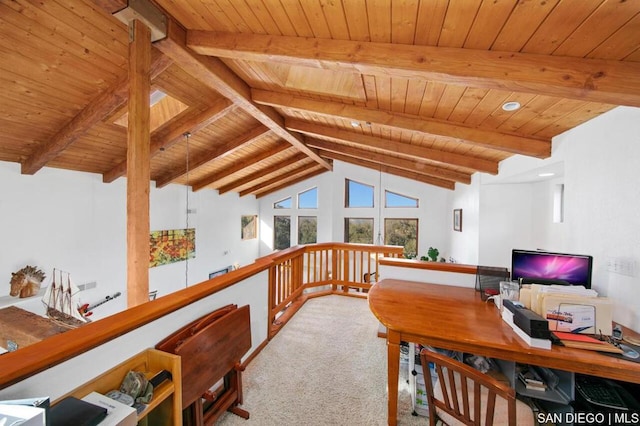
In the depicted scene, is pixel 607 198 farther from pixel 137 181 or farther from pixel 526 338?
pixel 137 181

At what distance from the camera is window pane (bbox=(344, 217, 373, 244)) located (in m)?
7.77

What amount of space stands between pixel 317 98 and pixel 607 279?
303 centimetres

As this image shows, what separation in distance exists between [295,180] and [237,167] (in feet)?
9.38

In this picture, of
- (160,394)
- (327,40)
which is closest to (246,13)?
(327,40)

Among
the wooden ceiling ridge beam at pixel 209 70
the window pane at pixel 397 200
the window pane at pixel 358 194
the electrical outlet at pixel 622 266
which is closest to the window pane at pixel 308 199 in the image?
the window pane at pixel 358 194

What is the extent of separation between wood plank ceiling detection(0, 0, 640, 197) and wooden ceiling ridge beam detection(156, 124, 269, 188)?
477 millimetres

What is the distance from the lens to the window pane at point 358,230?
7.77 metres

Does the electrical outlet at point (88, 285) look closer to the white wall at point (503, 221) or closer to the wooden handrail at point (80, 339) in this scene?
the wooden handrail at point (80, 339)

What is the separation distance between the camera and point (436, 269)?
2.55m

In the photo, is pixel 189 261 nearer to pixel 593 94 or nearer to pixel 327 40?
pixel 327 40

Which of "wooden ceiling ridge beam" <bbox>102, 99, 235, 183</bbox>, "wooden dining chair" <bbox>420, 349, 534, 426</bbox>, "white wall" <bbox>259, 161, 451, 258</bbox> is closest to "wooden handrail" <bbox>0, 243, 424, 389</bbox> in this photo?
"wooden dining chair" <bbox>420, 349, 534, 426</bbox>

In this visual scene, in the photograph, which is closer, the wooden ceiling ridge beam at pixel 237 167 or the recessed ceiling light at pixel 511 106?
the recessed ceiling light at pixel 511 106

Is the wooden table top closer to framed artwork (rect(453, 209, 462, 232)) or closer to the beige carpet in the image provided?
the beige carpet

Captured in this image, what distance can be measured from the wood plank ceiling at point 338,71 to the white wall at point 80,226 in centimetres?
39
